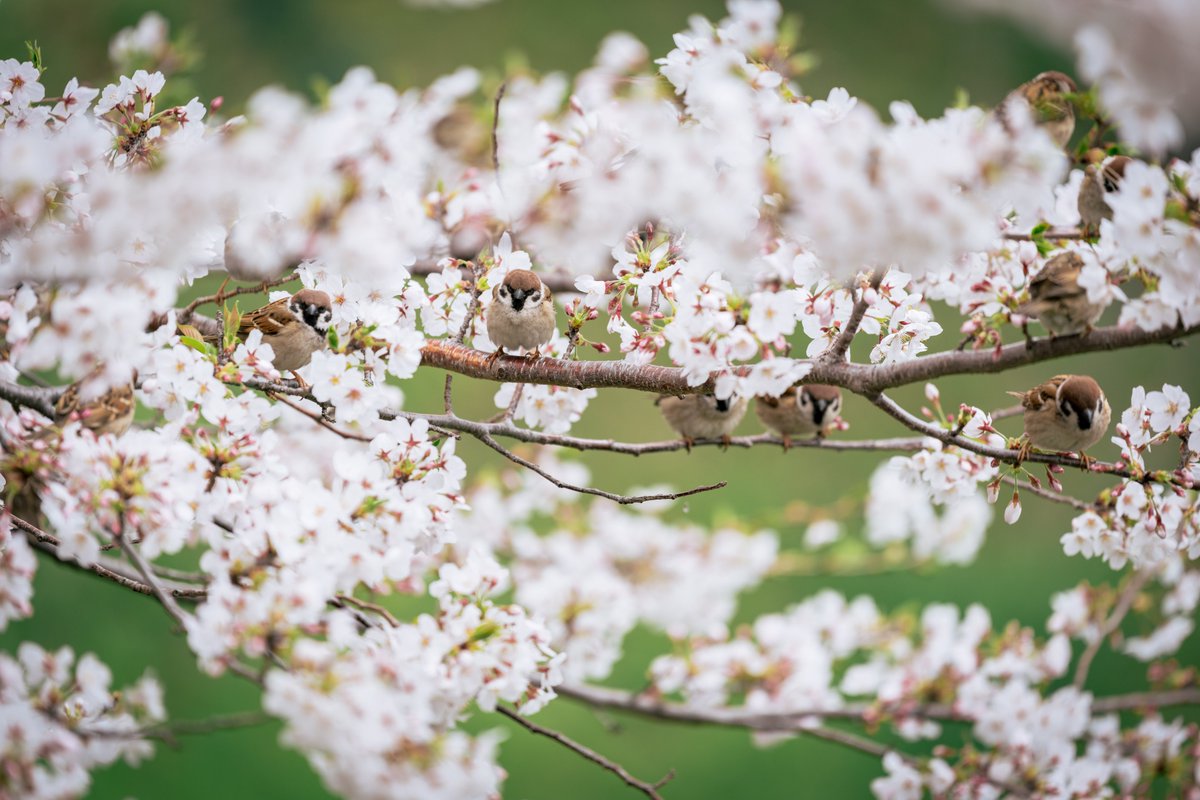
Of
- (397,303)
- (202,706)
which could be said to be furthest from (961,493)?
(202,706)

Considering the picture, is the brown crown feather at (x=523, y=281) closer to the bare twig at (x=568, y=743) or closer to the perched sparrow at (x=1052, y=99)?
the bare twig at (x=568, y=743)

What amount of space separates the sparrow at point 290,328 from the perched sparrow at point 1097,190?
1831mm

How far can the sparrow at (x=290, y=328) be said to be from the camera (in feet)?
8.75

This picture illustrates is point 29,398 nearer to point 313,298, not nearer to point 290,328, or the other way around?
point 313,298

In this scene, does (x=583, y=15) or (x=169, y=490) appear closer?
(x=169, y=490)

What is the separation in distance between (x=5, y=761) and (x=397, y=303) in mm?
1252

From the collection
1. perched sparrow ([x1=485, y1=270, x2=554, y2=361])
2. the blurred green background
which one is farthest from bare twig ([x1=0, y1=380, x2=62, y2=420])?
the blurred green background

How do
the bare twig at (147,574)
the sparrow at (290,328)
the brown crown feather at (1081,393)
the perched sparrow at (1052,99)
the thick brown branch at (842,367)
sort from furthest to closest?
the sparrow at (290,328), the brown crown feather at (1081,393), the perched sparrow at (1052,99), the thick brown branch at (842,367), the bare twig at (147,574)

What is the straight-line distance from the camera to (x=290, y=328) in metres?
2.79

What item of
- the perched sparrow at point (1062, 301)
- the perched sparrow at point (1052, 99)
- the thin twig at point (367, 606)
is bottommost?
the thin twig at point (367, 606)

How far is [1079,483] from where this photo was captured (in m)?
7.20

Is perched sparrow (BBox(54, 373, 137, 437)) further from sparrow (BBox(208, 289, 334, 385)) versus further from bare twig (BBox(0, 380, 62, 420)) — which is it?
sparrow (BBox(208, 289, 334, 385))

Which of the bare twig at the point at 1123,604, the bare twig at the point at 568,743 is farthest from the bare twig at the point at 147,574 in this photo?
the bare twig at the point at 1123,604

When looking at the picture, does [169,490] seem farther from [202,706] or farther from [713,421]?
[202,706]
